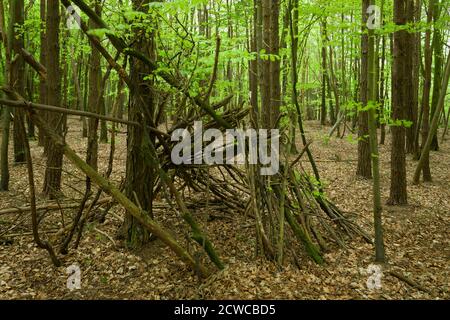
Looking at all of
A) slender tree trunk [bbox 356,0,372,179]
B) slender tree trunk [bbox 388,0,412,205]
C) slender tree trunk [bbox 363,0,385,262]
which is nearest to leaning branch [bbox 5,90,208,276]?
slender tree trunk [bbox 363,0,385,262]

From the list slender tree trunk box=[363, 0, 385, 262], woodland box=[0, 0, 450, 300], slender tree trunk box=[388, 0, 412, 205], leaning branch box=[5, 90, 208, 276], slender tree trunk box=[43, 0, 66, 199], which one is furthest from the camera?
slender tree trunk box=[388, 0, 412, 205]

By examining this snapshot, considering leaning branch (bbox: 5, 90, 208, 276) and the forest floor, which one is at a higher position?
leaning branch (bbox: 5, 90, 208, 276)

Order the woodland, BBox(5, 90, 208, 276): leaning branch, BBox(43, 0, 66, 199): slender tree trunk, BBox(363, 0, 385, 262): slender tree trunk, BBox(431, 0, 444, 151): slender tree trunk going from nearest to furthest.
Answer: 1. BBox(5, 90, 208, 276): leaning branch
2. the woodland
3. BBox(363, 0, 385, 262): slender tree trunk
4. BBox(43, 0, 66, 199): slender tree trunk
5. BBox(431, 0, 444, 151): slender tree trunk

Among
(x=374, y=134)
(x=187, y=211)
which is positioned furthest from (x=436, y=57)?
(x=187, y=211)

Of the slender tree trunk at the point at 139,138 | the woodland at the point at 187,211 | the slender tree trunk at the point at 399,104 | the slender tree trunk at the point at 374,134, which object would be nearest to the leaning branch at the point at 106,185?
the woodland at the point at 187,211

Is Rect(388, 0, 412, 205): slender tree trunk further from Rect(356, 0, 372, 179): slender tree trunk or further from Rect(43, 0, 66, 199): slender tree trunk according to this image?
Rect(43, 0, 66, 199): slender tree trunk

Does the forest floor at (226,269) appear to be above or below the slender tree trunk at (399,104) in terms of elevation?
below

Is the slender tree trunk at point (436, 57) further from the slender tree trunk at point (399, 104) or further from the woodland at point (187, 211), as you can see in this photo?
the woodland at point (187, 211)

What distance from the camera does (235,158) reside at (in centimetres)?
548

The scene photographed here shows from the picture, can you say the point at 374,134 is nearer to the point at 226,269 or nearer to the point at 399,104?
the point at 226,269

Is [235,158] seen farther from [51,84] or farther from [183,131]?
[51,84]

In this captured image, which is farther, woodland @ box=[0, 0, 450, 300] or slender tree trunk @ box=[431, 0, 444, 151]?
slender tree trunk @ box=[431, 0, 444, 151]

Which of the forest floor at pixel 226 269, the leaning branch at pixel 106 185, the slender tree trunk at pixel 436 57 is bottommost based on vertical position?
the forest floor at pixel 226 269
